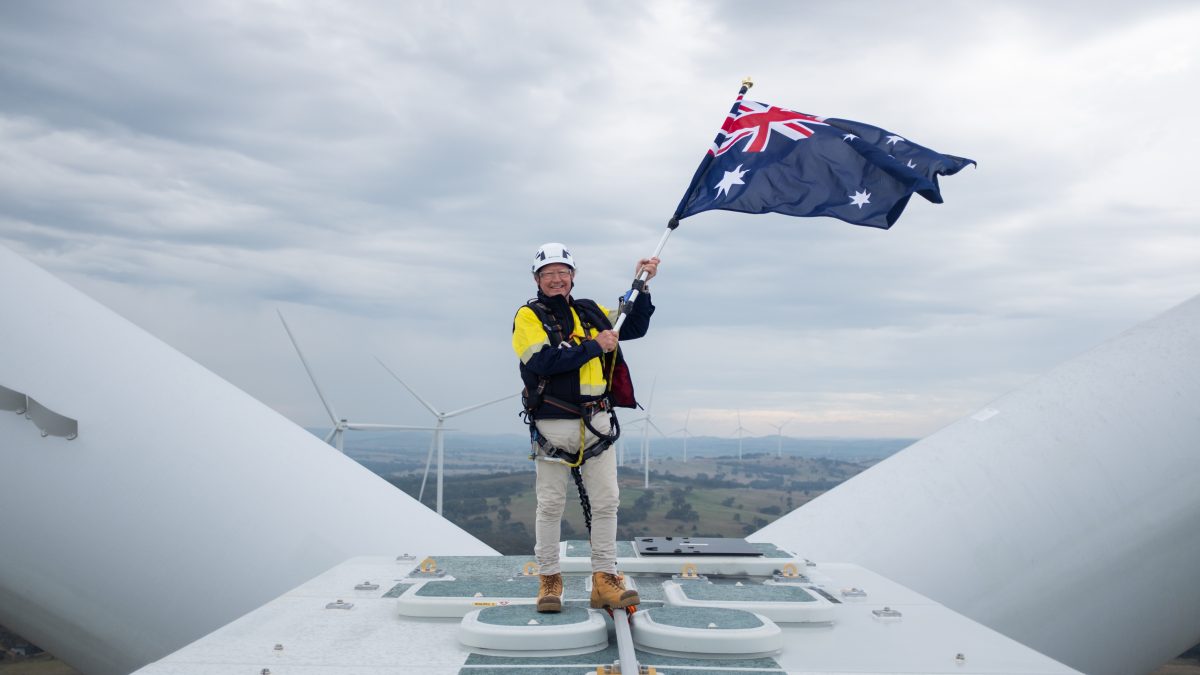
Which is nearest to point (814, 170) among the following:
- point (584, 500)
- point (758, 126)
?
point (758, 126)

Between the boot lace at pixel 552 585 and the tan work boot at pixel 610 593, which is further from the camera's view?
the boot lace at pixel 552 585

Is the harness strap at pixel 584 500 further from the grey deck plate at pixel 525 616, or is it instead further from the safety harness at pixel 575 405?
the grey deck plate at pixel 525 616

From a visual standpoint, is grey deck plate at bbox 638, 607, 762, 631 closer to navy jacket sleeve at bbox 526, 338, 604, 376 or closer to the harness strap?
the harness strap

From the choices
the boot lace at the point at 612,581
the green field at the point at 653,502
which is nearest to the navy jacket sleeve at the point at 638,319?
the boot lace at the point at 612,581

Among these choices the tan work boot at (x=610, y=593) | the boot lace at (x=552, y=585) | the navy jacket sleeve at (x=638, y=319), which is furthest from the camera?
the navy jacket sleeve at (x=638, y=319)

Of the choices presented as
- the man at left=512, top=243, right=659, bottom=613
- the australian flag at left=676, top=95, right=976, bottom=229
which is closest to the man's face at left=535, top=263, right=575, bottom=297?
the man at left=512, top=243, right=659, bottom=613

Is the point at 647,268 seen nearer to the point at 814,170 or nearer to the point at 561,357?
the point at 561,357

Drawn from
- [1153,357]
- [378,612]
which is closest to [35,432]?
[378,612]
